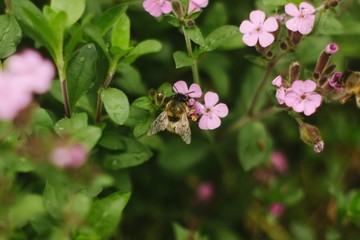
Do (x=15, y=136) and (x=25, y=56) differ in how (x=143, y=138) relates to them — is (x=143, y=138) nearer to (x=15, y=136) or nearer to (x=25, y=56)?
(x=15, y=136)

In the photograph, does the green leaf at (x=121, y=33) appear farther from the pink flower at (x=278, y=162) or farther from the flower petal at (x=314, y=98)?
the pink flower at (x=278, y=162)

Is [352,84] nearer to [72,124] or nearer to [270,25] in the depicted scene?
[270,25]

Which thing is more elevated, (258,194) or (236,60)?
(236,60)

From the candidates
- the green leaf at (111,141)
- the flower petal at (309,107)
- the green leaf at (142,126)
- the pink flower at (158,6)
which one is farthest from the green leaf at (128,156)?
the flower petal at (309,107)

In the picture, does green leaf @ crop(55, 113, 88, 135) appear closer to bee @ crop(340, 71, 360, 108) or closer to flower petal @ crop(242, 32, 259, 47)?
flower petal @ crop(242, 32, 259, 47)

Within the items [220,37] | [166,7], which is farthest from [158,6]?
[220,37]

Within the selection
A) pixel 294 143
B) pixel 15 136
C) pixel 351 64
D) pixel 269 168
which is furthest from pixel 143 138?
pixel 351 64

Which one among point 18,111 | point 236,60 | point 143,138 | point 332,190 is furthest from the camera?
point 236,60
